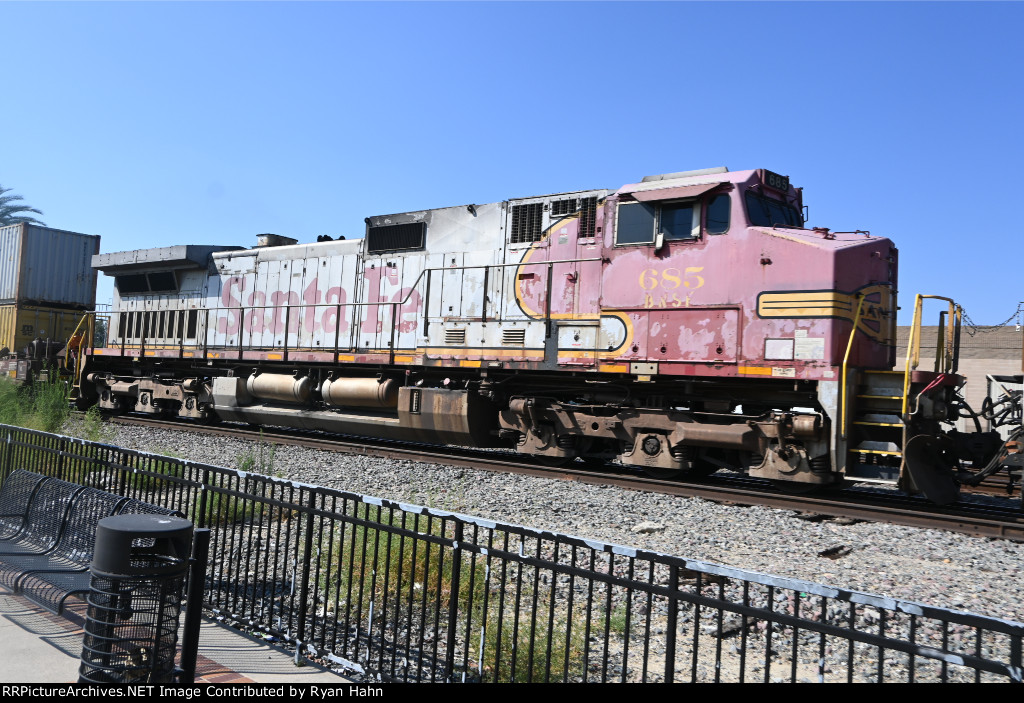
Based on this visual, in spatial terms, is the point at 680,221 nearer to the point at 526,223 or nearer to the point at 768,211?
the point at 768,211

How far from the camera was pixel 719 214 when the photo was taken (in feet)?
31.2

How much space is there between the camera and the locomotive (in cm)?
867

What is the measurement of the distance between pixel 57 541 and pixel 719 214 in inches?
317

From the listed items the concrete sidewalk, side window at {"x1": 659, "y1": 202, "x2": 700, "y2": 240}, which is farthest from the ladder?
the concrete sidewalk

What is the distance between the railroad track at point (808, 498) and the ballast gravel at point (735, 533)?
263mm

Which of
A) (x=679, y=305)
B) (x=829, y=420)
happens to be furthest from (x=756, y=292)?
(x=829, y=420)

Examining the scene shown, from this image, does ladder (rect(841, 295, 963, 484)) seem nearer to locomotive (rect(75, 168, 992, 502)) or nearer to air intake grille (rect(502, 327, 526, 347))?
locomotive (rect(75, 168, 992, 502))

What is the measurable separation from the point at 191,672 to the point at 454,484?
5.70 meters

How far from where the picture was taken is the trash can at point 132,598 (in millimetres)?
3625

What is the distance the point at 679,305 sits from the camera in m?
9.68

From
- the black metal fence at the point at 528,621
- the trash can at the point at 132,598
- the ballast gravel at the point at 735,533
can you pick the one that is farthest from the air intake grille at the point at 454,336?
the trash can at the point at 132,598

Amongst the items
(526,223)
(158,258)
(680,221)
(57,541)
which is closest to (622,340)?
(680,221)

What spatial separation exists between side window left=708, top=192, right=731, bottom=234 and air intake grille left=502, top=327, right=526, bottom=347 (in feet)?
10.5
